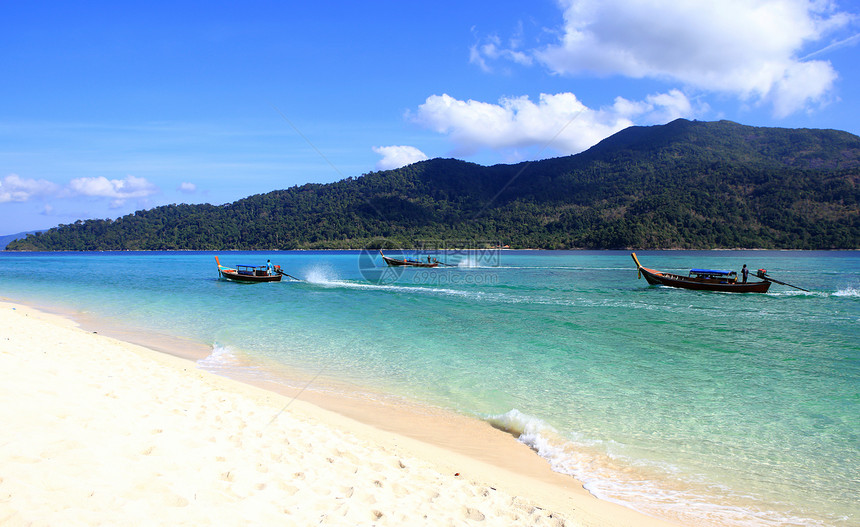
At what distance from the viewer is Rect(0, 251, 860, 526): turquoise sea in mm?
5578

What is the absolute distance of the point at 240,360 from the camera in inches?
453

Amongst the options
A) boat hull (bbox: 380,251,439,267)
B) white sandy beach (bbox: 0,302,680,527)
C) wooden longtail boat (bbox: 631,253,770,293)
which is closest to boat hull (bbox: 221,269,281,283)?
boat hull (bbox: 380,251,439,267)

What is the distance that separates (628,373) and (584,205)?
139 m

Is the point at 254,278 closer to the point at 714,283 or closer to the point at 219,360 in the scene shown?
the point at 219,360

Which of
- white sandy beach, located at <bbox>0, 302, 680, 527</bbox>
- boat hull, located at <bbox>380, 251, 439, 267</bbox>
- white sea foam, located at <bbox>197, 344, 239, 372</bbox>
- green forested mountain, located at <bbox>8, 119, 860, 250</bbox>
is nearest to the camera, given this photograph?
white sandy beach, located at <bbox>0, 302, 680, 527</bbox>

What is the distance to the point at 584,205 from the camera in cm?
14112

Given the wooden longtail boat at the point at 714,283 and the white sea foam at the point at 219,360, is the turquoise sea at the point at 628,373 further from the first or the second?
the wooden longtail boat at the point at 714,283

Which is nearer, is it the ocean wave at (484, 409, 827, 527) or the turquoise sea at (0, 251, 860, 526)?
the ocean wave at (484, 409, 827, 527)

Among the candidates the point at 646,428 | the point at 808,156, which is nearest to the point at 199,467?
the point at 646,428

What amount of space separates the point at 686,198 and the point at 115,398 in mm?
133870

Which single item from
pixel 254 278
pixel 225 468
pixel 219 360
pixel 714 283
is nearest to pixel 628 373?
pixel 225 468

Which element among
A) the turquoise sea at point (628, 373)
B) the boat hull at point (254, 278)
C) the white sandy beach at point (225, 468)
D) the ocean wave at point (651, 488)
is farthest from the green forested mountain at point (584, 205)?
the ocean wave at point (651, 488)

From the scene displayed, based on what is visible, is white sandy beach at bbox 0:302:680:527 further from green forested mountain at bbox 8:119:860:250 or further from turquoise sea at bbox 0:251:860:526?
green forested mountain at bbox 8:119:860:250

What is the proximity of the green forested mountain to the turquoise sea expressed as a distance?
10061 centimetres
